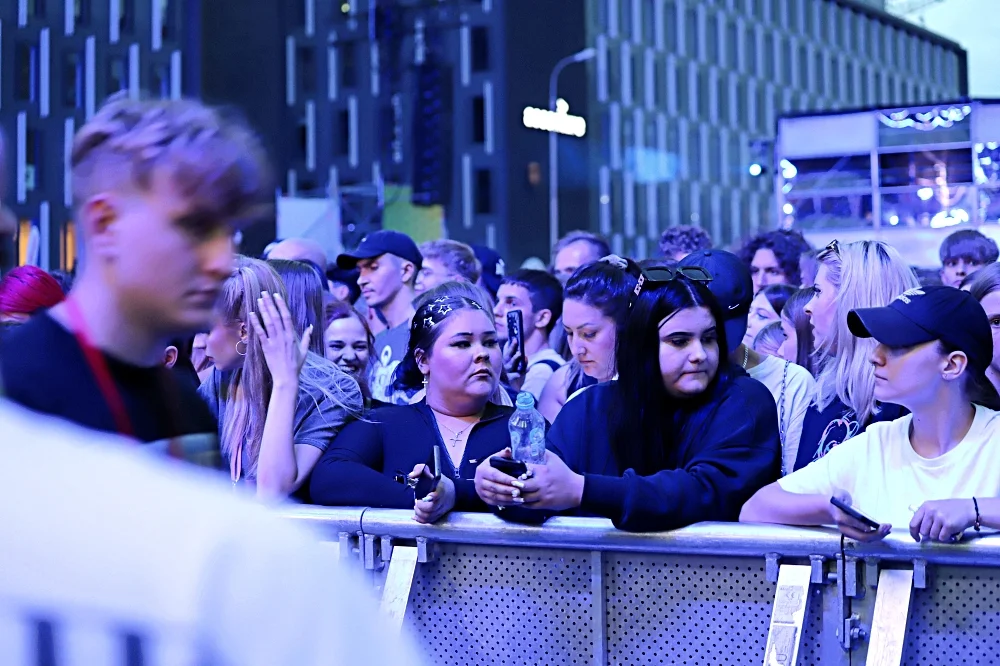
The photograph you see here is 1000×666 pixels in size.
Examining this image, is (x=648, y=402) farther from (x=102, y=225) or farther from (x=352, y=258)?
(x=352, y=258)

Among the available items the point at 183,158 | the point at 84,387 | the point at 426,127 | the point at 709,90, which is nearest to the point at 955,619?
the point at 84,387

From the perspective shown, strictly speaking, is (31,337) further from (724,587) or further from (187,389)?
(724,587)

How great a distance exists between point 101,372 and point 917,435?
2.76m

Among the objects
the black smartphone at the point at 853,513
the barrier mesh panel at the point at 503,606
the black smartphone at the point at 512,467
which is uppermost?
the black smartphone at the point at 512,467

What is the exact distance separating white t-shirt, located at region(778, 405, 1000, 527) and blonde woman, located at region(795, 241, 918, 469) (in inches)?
15.6

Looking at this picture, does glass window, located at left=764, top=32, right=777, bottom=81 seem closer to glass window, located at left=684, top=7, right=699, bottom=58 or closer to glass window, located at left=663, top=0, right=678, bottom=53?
glass window, located at left=684, top=7, right=699, bottom=58

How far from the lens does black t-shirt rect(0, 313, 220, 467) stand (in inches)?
49.0

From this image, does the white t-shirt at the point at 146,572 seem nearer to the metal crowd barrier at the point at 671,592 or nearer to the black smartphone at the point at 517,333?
the metal crowd barrier at the point at 671,592

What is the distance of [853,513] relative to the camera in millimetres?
3225

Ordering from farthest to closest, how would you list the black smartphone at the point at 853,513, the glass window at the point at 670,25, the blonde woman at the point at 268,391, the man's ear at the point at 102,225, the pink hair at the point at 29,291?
the glass window at the point at 670,25, the blonde woman at the point at 268,391, the black smartphone at the point at 853,513, the pink hair at the point at 29,291, the man's ear at the point at 102,225

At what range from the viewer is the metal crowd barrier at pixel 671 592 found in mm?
3320

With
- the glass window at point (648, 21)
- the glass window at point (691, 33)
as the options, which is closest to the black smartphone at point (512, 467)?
the glass window at point (648, 21)

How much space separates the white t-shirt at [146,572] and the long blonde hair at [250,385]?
3.57 meters

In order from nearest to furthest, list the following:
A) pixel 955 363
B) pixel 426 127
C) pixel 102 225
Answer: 1. pixel 102 225
2. pixel 955 363
3. pixel 426 127
